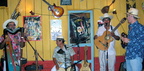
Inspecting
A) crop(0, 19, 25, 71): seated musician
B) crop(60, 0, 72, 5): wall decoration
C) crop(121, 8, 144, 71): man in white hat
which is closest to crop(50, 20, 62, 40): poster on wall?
crop(60, 0, 72, 5): wall decoration

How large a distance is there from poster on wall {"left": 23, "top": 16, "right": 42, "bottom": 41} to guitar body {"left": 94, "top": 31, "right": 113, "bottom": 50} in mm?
1781

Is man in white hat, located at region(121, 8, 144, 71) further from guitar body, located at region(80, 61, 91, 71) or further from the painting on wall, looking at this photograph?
the painting on wall

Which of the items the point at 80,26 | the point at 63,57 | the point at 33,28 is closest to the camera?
the point at 63,57

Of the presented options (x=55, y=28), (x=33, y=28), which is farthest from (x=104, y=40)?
(x=33, y=28)

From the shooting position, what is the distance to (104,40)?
507 centimetres

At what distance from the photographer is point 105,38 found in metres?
5.04

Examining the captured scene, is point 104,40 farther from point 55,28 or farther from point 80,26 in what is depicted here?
point 55,28

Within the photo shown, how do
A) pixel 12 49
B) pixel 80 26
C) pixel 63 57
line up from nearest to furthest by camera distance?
pixel 12 49 < pixel 63 57 < pixel 80 26

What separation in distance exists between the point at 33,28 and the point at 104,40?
215cm

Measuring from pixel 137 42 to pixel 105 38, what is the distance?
1382 millimetres

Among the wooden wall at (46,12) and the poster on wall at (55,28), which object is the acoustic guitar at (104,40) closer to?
the wooden wall at (46,12)

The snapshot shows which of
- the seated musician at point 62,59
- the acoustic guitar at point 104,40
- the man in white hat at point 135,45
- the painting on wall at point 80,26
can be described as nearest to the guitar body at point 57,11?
the painting on wall at point 80,26

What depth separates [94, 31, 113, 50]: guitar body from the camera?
4.98m

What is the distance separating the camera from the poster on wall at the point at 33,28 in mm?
5922
